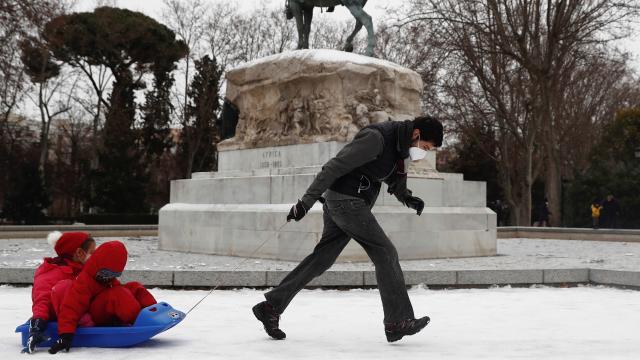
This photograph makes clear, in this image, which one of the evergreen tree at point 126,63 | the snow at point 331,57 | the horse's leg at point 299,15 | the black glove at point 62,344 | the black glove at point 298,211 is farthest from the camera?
the evergreen tree at point 126,63

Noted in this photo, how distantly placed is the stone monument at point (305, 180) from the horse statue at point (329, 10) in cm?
84

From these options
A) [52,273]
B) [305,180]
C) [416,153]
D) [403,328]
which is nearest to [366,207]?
[416,153]

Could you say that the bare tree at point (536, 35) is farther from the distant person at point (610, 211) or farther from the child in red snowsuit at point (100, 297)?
the child in red snowsuit at point (100, 297)

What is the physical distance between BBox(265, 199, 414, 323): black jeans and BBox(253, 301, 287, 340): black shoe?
48 millimetres

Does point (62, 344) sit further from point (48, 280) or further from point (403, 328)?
point (403, 328)

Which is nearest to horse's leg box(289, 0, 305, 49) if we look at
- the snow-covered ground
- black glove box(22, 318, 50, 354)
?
the snow-covered ground

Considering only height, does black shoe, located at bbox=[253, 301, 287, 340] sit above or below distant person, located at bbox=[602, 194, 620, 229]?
below

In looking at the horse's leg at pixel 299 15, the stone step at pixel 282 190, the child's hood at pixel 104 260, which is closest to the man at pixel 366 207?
the child's hood at pixel 104 260

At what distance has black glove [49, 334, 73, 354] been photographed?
4.77 meters

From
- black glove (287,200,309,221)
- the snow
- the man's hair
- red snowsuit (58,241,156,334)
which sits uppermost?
the snow

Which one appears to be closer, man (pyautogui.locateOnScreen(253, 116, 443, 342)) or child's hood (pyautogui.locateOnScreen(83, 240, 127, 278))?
child's hood (pyautogui.locateOnScreen(83, 240, 127, 278))

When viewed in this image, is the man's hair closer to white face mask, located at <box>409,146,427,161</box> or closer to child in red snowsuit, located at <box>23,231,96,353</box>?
white face mask, located at <box>409,146,427,161</box>

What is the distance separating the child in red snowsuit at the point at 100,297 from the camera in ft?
15.9

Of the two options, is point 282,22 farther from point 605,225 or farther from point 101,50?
point 605,225
